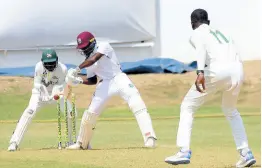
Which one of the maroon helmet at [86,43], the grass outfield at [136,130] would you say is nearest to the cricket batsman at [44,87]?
the grass outfield at [136,130]

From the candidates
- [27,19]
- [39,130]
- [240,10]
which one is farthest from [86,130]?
[240,10]

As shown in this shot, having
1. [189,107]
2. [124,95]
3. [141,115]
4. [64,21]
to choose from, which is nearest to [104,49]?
[124,95]

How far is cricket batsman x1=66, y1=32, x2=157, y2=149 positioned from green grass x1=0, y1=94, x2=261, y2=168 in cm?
26

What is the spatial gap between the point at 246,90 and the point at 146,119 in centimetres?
869

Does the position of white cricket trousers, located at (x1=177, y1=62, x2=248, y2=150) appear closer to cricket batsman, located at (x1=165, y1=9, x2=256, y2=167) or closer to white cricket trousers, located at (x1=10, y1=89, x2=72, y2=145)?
cricket batsman, located at (x1=165, y1=9, x2=256, y2=167)

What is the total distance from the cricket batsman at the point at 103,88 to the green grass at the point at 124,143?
260mm

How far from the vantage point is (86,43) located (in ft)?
34.0

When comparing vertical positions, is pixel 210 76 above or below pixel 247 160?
above

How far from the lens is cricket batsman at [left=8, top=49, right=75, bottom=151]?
1077 cm

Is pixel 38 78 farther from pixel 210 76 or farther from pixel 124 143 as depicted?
pixel 210 76

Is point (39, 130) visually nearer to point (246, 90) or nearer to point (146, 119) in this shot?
point (146, 119)

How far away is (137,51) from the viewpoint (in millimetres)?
21391

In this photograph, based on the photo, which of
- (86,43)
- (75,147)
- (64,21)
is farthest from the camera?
(64,21)

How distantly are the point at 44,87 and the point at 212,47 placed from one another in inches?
140
